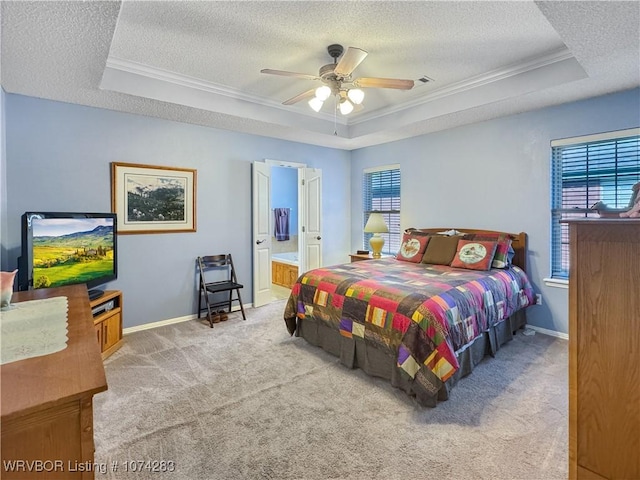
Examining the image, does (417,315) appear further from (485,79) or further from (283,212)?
(283,212)

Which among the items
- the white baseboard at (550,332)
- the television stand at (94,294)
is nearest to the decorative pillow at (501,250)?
the white baseboard at (550,332)

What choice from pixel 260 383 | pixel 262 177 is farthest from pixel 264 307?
pixel 260 383

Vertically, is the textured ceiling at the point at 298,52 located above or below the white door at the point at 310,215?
above

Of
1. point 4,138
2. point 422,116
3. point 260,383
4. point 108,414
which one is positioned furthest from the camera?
point 422,116

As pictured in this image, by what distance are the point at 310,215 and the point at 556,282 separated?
11.2ft

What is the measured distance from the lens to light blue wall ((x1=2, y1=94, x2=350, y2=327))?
3135 mm

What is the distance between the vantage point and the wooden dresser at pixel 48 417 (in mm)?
789

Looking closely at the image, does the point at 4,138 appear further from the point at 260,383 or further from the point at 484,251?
the point at 484,251

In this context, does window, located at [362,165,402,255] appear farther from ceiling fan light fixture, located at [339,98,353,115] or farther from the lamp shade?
ceiling fan light fixture, located at [339,98,353,115]

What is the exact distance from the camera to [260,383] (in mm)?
2555

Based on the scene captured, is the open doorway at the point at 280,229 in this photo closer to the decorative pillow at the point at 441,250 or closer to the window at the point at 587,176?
the decorative pillow at the point at 441,250

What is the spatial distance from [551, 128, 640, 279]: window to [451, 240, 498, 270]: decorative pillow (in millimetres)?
691

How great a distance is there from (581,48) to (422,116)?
181cm

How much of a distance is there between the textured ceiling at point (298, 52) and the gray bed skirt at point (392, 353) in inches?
90.6
